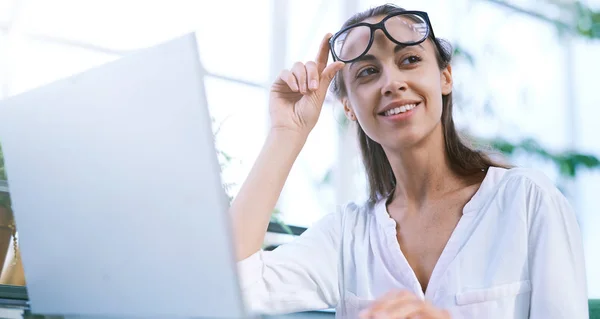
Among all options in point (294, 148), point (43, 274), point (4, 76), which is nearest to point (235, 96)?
point (4, 76)

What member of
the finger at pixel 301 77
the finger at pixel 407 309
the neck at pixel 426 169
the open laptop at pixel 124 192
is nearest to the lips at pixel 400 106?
the neck at pixel 426 169

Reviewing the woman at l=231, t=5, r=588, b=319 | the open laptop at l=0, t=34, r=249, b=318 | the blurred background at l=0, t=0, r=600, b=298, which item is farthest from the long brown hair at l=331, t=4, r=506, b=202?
the open laptop at l=0, t=34, r=249, b=318

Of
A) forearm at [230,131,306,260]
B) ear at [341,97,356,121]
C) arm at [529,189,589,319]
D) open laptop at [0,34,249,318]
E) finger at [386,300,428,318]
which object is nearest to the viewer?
open laptop at [0,34,249,318]

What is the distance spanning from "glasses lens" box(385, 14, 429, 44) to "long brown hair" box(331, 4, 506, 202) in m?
0.06

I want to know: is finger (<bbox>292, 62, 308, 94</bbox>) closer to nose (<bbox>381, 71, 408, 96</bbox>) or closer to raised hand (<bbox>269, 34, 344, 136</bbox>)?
raised hand (<bbox>269, 34, 344, 136</bbox>)

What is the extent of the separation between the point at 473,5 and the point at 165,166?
3196mm

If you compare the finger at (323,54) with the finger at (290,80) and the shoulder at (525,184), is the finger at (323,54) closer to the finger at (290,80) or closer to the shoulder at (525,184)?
the finger at (290,80)

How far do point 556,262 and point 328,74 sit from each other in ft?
2.18

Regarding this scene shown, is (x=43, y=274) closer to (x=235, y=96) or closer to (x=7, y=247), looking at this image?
(x=7, y=247)

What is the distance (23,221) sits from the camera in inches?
34.1

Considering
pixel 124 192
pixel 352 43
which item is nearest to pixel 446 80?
pixel 352 43

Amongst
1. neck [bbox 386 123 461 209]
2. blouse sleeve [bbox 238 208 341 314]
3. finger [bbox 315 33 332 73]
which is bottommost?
blouse sleeve [bbox 238 208 341 314]

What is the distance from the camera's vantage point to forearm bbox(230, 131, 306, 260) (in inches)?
54.5

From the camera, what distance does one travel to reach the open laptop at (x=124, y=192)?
63 cm
